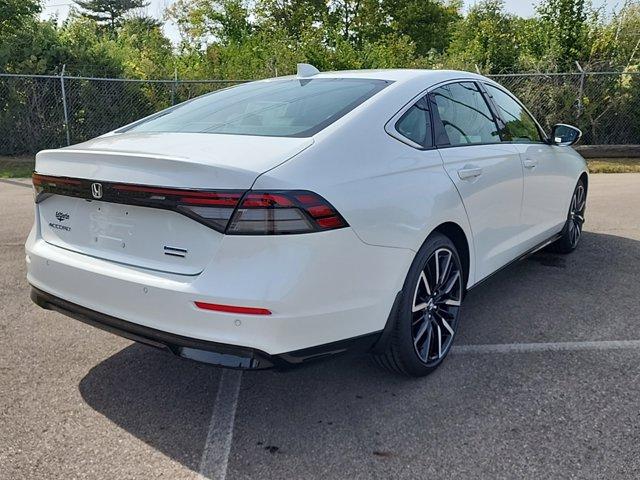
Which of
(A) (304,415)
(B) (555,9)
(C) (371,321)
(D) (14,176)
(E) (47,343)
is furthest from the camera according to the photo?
(B) (555,9)

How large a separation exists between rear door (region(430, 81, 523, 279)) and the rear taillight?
1.18 metres

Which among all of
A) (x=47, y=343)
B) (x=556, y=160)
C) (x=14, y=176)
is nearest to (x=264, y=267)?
(x=47, y=343)

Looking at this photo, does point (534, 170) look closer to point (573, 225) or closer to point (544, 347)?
point (544, 347)

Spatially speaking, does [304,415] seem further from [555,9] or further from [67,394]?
[555,9]

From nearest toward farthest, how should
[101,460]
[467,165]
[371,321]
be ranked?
[101,460]
[371,321]
[467,165]

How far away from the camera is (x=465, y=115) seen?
3727mm

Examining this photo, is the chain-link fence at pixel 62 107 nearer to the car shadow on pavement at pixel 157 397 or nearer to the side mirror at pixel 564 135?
the side mirror at pixel 564 135

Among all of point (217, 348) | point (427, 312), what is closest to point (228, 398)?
point (217, 348)

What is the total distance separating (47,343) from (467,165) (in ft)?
8.96

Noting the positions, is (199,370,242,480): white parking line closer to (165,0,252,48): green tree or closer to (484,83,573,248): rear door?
(484,83,573,248): rear door

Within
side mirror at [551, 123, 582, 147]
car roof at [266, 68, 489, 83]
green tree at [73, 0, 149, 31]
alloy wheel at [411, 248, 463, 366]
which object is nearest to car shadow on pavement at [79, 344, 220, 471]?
alloy wheel at [411, 248, 463, 366]

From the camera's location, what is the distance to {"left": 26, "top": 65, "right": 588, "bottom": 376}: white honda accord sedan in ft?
7.61

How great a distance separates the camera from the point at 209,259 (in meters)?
2.36

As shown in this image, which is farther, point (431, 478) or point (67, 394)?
point (67, 394)
